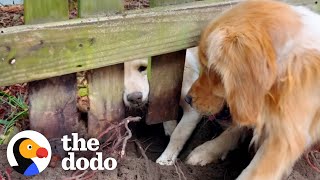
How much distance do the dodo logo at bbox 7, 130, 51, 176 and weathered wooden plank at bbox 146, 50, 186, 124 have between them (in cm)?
67

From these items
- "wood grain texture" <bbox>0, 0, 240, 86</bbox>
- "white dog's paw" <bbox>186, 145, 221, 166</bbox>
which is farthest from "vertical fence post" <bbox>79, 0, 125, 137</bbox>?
"white dog's paw" <bbox>186, 145, 221, 166</bbox>

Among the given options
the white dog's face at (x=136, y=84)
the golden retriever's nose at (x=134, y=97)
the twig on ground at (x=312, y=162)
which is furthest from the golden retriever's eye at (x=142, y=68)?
the twig on ground at (x=312, y=162)

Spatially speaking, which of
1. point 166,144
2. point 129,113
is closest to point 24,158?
point 129,113

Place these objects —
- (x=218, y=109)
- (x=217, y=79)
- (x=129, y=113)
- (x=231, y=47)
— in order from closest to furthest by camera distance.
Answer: (x=231, y=47) < (x=217, y=79) < (x=218, y=109) < (x=129, y=113)

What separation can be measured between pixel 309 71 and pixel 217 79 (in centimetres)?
38

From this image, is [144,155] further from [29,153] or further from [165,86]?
[29,153]

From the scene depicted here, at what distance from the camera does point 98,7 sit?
239 cm

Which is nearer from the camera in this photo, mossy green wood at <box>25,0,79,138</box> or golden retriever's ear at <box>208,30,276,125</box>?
golden retriever's ear at <box>208,30,276,125</box>

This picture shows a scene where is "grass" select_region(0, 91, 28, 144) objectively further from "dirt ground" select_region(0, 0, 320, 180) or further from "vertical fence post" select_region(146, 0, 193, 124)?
"vertical fence post" select_region(146, 0, 193, 124)

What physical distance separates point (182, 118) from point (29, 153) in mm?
1033

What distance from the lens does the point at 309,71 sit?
7.50 feet

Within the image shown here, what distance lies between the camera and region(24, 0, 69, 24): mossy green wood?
224 centimetres

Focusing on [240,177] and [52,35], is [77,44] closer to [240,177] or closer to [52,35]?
Answer: [52,35]

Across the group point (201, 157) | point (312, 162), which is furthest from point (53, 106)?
point (312, 162)
